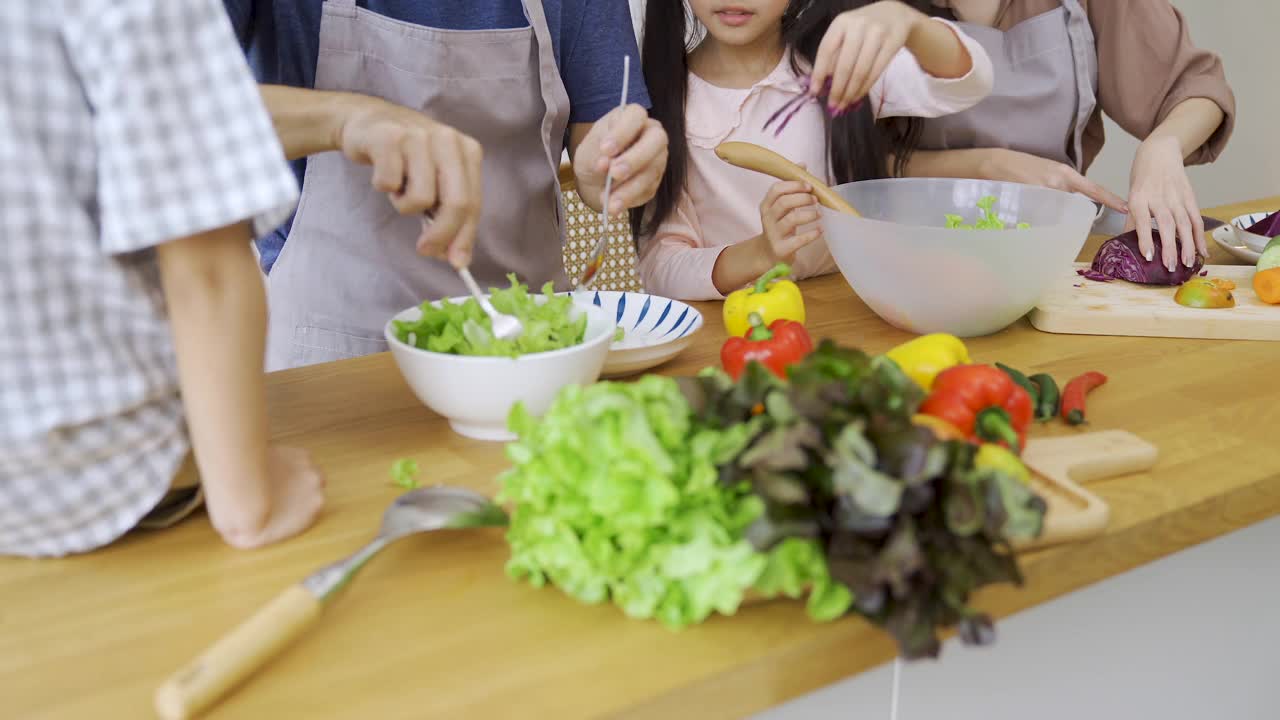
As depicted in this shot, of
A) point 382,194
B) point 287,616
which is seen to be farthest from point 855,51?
point 287,616

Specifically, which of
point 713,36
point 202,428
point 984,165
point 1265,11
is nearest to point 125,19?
point 202,428

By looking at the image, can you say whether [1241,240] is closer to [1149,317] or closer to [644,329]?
[1149,317]

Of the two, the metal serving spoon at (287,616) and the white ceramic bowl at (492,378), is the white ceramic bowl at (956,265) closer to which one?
the white ceramic bowl at (492,378)

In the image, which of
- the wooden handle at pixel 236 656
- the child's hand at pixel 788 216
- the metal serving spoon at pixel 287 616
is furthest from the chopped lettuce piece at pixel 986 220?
the wooden handle at pixel 236 656

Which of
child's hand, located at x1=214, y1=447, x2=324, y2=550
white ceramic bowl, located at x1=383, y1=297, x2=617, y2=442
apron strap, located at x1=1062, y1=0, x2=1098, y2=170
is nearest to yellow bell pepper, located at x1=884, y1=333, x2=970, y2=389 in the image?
white ceramic bowl, located at x1=383, y1=297, x2=617, y2=442

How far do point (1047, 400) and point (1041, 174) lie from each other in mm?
814

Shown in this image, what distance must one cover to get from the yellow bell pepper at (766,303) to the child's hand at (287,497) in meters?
0.57

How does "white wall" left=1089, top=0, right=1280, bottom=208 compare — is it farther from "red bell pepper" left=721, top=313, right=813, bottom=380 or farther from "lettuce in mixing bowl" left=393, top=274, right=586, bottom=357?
"lettuce in mixing bowl" left=393, top=274, right=586, bottom=357

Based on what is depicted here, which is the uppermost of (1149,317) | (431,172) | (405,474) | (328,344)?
(431,172)

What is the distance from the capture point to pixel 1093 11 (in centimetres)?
191

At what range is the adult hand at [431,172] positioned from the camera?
2.85 feet

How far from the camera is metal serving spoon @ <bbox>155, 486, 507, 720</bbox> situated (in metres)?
→ 0.58

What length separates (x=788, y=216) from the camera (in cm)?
142

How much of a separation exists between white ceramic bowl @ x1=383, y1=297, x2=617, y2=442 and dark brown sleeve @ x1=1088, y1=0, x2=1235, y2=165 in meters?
1.42
